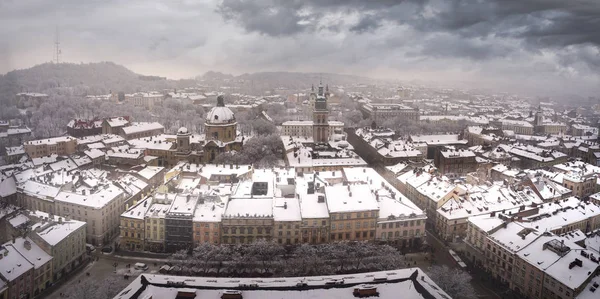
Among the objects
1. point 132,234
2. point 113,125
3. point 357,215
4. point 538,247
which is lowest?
point 132,234

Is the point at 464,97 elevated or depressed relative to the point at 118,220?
elevated

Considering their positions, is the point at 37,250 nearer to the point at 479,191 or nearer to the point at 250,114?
the point at 479,191

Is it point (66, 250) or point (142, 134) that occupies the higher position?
point (142, 134)

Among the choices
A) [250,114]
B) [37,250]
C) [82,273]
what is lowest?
[82,273]

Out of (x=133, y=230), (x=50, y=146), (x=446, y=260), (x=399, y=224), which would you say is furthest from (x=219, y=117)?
(x=446, y=260)

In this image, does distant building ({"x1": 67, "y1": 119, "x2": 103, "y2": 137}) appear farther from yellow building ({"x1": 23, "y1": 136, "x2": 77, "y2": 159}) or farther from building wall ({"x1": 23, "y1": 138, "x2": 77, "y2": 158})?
building wall ({"x1": 23, "y1": 138, "x2": 77, "y2": 158})

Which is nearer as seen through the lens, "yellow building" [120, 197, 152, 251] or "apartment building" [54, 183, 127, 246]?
"yellow building" [120, 197, 152, 251]

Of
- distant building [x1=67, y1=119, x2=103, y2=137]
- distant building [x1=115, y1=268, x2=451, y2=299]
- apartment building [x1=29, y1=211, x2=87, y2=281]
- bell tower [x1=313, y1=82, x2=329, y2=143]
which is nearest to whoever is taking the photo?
distant building [x1=115, y1=268, x2=451, y2=299]

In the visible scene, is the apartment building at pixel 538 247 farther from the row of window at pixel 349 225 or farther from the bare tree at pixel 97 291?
the bare tree at pixel 97 291

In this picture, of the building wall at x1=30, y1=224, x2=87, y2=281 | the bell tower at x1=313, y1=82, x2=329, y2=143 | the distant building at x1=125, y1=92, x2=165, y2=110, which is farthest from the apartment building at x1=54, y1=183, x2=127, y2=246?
the distant building at x1=125, y1=92, x2=165, y2=110

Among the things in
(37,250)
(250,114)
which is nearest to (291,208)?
(37,250)

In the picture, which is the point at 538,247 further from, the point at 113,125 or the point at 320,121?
the point at 113,125
